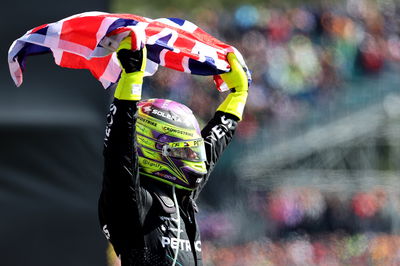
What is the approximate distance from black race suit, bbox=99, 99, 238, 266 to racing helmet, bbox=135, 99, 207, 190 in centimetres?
5

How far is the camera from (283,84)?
226 inches

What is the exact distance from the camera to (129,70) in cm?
234

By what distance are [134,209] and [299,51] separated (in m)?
3.60

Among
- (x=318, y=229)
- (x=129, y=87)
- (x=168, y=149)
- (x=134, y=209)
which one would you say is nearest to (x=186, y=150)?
(x=168, y=149)

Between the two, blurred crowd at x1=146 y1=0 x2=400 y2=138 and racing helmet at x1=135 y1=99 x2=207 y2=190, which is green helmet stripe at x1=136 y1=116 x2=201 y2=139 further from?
blurred crowd at x1=146 y1=0 x2=400 y2=138

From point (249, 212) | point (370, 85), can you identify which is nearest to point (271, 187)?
point (249, 212)

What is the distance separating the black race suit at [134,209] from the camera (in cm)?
238

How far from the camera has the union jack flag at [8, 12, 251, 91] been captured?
251cm

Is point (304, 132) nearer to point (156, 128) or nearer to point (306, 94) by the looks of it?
point (306, 94)

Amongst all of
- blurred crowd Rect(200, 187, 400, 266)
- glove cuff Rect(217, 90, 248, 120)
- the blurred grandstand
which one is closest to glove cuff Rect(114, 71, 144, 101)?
glove cuff Rect(217, 90, 248, 120)

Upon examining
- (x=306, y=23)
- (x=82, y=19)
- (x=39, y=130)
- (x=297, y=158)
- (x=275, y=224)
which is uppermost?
(x=82, y=19)

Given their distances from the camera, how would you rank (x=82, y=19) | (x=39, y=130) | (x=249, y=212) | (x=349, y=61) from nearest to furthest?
1. (x=82, y=19)
2. (x=39, y=130)
3. (x=249, y=212)
4. (x=349, y=61)

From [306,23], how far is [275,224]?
5.24 ft

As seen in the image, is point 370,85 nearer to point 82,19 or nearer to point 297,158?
point 297,158
